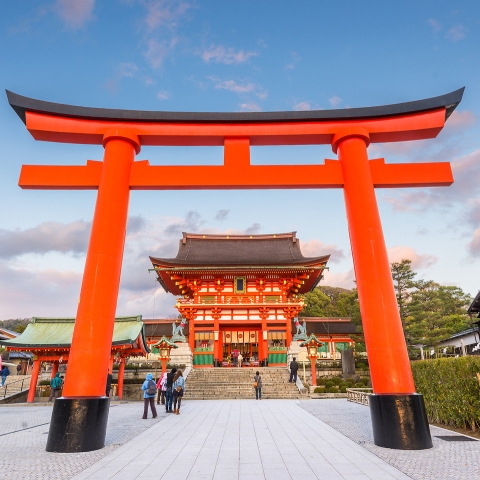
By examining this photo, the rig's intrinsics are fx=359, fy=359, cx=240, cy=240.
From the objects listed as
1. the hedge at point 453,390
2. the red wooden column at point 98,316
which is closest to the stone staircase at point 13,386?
the red wooden column at point 98,316

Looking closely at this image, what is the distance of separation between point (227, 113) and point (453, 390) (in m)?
8.73

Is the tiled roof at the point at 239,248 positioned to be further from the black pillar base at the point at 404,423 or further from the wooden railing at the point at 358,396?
the black pillar base at the point at 404,423

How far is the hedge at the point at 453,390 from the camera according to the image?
8172mm

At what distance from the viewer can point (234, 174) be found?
8.05 meters

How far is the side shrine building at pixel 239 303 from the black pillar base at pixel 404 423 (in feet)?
59.0

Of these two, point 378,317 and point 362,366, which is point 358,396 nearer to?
point 362,366

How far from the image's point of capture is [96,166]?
812 cm

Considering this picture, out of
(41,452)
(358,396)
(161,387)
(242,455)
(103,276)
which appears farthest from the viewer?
(358,396)

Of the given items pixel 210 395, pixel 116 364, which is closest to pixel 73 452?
pixel 210 395

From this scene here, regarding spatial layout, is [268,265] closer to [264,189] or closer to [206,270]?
[206,270]

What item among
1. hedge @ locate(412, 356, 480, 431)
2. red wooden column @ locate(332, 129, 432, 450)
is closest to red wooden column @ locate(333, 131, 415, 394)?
red wooden column @ locate(332, 129, 432, 450)

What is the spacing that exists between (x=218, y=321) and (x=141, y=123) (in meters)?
19.3

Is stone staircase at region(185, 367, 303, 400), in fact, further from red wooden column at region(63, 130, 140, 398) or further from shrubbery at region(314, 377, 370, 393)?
red wooden column at region(63, 130, 140, 398)

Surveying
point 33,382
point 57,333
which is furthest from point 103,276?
point 33,382
